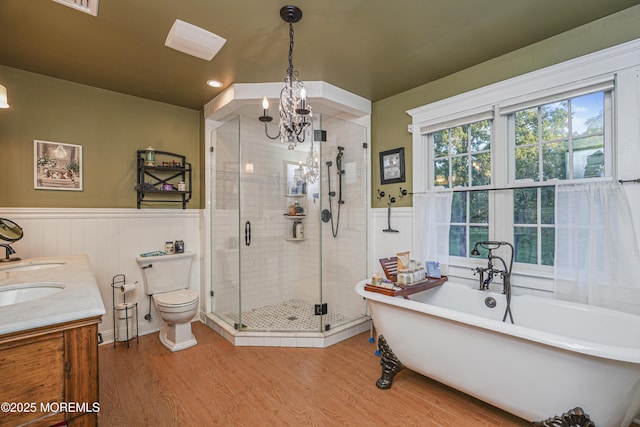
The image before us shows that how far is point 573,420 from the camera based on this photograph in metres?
1.48

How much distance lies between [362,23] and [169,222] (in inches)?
110

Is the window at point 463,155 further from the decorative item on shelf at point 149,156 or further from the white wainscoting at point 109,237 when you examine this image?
the decorative item on shelf at point 149,156

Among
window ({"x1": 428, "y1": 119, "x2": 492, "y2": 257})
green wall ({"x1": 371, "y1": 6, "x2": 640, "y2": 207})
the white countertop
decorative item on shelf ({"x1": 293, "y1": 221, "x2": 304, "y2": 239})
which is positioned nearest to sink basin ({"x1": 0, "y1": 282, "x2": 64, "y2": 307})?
the white countertop

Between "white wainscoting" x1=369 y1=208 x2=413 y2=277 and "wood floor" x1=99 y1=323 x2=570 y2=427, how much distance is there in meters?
0.97

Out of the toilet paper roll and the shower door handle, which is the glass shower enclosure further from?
the toilet paper roll

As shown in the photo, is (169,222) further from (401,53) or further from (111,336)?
(401,53)

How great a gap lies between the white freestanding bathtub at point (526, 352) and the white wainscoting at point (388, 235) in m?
0.80

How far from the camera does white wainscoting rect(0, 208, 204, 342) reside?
2.64m

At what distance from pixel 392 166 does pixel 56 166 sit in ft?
10.5

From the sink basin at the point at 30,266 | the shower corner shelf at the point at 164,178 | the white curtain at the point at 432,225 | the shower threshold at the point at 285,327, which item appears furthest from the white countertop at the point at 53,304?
the white curtain at the point at 432,225

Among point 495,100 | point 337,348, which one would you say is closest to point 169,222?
point 337,348

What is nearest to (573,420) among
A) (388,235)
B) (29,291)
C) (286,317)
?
(388,235)

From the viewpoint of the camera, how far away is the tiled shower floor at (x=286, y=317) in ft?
10.1

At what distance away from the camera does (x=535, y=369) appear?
1.57 metres
